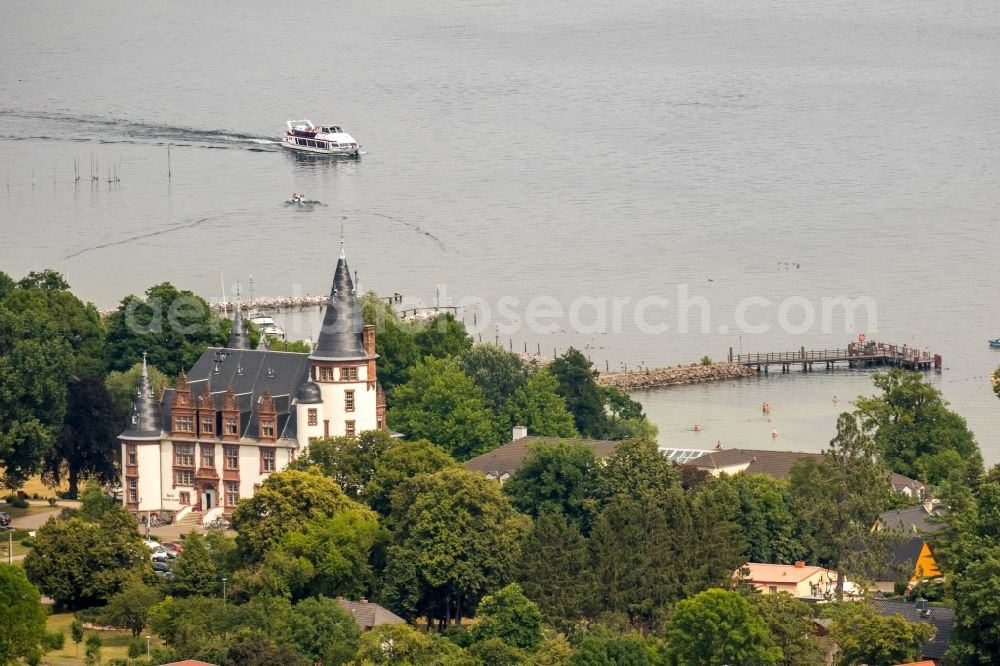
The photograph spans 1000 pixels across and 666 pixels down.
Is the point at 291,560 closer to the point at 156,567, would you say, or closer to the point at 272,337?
the point at 156,567

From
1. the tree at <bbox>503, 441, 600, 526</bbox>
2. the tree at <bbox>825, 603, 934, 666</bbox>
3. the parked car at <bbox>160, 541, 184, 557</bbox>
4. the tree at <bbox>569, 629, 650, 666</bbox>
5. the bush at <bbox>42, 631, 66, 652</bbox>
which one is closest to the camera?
the tree at <bbox>569, 629, 650, 666</bbox>

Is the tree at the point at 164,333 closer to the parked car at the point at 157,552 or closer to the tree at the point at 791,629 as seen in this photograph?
the parked car at the point at 157,552

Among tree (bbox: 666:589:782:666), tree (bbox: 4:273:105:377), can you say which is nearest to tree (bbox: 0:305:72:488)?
tree (bbox: 4:273:105:377)

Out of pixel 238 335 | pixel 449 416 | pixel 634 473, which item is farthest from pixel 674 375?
pixel 634 473

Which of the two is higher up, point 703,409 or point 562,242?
point 562,242

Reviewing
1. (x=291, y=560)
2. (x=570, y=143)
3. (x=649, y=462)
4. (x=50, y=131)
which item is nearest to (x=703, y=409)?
(x=649, y=462)

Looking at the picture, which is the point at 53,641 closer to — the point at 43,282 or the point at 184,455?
the point at 184,455

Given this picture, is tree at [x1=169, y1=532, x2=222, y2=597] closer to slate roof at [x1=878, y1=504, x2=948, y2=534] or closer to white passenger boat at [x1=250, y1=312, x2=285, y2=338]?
slate roof at [x1=878, y1=504, x2=948, y2=534]

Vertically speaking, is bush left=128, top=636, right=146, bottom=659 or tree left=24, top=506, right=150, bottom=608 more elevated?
tree left=24, top=506, right=150, bottom=608
